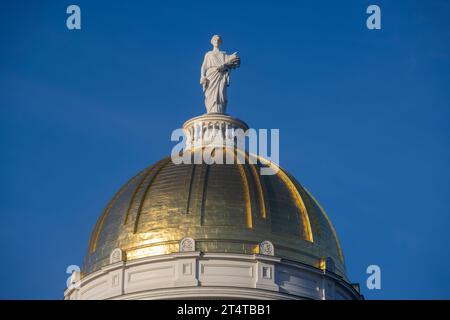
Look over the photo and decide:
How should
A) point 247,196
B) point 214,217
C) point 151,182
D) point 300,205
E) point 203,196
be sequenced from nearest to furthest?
point 214,217
point 203,196
point 247,196
point 300,205
point 151,182

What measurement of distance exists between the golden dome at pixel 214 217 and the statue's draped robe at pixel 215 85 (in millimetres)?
5607

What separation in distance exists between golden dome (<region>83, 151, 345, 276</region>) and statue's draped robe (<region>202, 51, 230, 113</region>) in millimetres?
5607

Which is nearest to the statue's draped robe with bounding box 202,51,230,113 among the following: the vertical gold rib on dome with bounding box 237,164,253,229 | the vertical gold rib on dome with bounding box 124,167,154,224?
the vertical gold rib on dome with bounding box 237,164,253,229

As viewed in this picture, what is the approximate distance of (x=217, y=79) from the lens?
10394cm

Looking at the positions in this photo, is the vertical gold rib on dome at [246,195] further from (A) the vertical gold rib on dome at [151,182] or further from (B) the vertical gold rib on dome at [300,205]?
(A) the vertical gold rib on dome at [151,182]

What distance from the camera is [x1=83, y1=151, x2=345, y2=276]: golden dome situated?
9481cm

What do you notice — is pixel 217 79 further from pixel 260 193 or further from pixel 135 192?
pixel 260 193

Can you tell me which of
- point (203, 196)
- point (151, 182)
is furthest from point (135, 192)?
point (203, 196)

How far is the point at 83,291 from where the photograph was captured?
96.2 m

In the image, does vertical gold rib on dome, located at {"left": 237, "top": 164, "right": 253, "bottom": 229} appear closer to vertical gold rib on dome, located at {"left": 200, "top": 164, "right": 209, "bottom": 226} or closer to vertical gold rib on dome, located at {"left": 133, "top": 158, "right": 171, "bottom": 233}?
vertical gold rib on dome, located at {"left": 200, "top": 164, "right": 209, "bottom": 226}

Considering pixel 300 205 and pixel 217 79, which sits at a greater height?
pixel 217 79

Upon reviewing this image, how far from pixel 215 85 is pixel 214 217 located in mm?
10637
